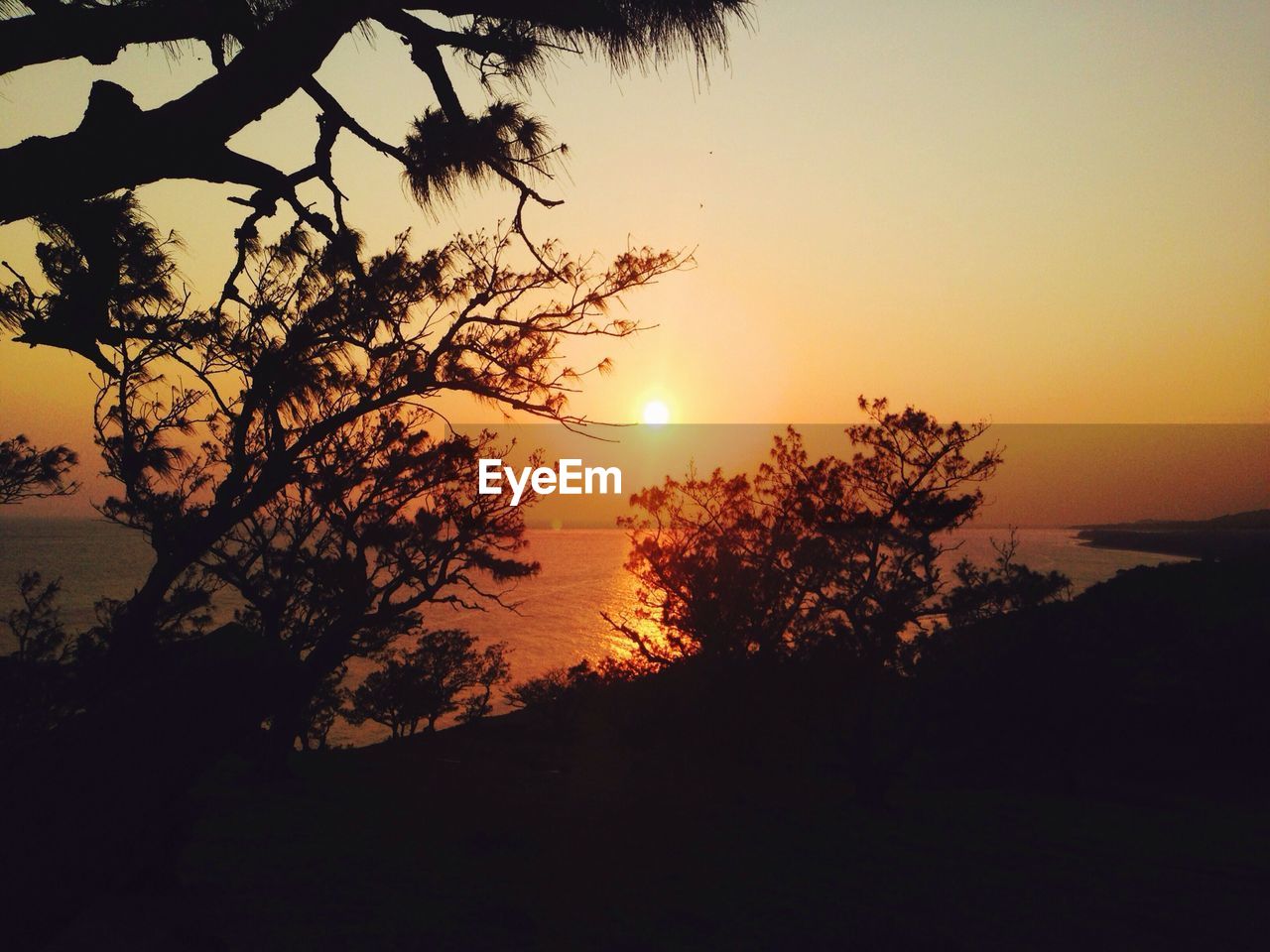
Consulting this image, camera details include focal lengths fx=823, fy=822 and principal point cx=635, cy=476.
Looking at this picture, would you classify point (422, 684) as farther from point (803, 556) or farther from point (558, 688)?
point (803, 556)

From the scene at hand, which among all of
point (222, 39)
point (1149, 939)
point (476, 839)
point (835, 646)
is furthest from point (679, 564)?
point (222, 39)

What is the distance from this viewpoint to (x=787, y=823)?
14.0 metres

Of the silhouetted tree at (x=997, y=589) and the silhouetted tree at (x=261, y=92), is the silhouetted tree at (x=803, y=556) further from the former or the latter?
the silhouetted tree at (x=261, y=92)

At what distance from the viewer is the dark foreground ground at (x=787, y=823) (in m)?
7.79

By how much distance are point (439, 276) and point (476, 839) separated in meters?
7.02

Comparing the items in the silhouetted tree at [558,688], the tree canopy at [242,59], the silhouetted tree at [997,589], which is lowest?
the silhouetted tree at [558,688]

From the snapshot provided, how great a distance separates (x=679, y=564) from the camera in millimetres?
20688

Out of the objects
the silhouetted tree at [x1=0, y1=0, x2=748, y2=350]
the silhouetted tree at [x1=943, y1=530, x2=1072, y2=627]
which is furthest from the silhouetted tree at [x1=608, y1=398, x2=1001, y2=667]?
the silhouetted tree at [x1=0, y1=0, x2=748, y2=350]

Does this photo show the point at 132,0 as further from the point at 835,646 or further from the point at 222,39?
the point at 835,646

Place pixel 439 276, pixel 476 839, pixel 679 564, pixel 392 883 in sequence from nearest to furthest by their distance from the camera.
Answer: pixel 439 276 → pixel 392 883 → pixel 476 839 → pixel 679 564

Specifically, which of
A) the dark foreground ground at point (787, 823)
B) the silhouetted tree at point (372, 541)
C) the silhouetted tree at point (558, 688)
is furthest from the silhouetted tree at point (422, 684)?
the silhouetted tree at point (372, 541)

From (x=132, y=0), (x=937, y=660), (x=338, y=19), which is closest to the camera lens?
(x=338, y=19)

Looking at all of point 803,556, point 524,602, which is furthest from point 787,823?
point 524,602

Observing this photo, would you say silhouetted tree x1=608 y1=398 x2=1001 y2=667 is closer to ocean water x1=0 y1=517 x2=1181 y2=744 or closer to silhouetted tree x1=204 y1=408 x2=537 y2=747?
silhouetted tree x1=204 y1=408 x2=537 y2=747
